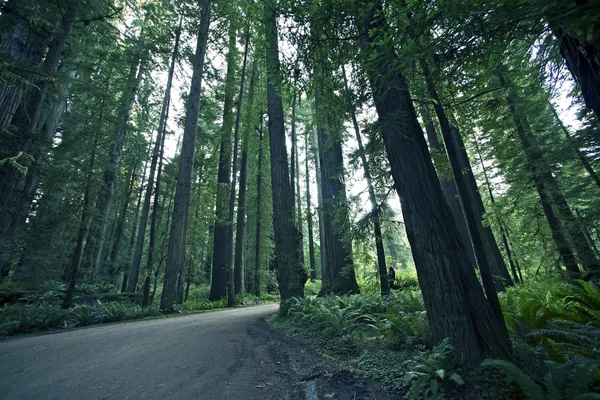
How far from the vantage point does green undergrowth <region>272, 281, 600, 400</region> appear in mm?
1987

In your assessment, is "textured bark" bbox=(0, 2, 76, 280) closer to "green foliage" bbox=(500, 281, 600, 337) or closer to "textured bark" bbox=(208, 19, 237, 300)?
"textured bark" bbox=(208, 19, 237, 300)

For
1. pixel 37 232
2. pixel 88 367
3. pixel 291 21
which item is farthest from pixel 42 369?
pixel 37 232

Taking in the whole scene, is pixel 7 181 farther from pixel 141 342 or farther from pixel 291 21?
pixel 291 21

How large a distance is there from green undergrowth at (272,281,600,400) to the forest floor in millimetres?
375

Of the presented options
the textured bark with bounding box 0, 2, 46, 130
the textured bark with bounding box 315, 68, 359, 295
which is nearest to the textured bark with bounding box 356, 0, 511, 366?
the textured bark with bounding box 315, 68, 359, 295

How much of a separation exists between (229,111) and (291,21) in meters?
11.6

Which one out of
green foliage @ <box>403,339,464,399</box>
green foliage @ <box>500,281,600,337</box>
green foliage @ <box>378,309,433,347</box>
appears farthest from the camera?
green foliage @ <box>500,281,600,337</box>

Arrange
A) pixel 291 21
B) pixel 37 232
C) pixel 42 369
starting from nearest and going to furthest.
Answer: pixel 42 369
pixel 291 21
pixel 37 232

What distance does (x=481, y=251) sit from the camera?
11.0 feet

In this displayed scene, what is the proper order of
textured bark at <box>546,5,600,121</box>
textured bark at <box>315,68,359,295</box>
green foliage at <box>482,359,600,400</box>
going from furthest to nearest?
1. textured bark at <box>315,68,359,295</box>
2. textured bark at <box>546,5,600,121</box>
3. green foliage at <box>482,359,600,400</box>

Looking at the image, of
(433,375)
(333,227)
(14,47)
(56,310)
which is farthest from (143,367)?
(14,47)

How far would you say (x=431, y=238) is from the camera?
3.09m

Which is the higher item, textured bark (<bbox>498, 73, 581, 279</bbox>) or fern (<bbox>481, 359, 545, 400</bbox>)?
textured bark (<bbox>498, 73, 581, 279</bbox>)

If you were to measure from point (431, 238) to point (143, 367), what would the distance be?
162 inches
